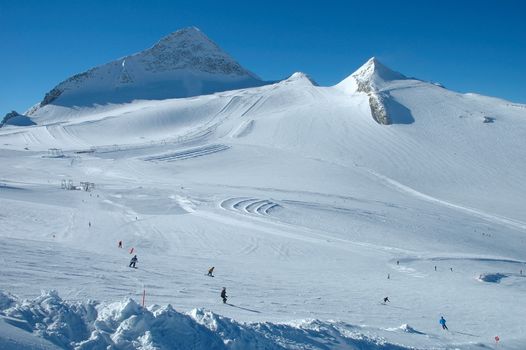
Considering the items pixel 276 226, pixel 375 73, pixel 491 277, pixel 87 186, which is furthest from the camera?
pixel 375 73

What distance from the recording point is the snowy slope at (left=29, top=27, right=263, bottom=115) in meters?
117

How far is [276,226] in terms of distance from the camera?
31875 millimetres

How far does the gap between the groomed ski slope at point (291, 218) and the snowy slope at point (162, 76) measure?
90.9 ft

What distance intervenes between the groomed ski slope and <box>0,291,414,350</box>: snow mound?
7cm

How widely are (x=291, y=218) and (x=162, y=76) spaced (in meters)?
105

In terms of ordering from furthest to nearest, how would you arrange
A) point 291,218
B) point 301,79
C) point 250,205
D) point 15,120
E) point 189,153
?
point 301,79, point 15,120, point 189,153, point 250,205, point 291,218

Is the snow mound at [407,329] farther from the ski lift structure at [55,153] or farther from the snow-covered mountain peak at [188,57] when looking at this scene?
the snow-covered mountain peak at [188,57]

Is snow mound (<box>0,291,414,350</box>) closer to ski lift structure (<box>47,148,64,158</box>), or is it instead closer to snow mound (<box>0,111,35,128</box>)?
ski lift structure (<box>47,148,64,158</box>)

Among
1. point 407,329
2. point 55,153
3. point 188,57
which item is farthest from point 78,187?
point 188,57

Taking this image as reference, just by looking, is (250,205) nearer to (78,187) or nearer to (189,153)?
(78,187)

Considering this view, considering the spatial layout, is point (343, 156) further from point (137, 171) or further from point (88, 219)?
point (88, 219)

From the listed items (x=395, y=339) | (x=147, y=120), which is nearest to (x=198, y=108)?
(x=147, y=120)

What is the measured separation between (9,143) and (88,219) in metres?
54.1

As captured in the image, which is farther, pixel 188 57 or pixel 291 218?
pixel 188 57
